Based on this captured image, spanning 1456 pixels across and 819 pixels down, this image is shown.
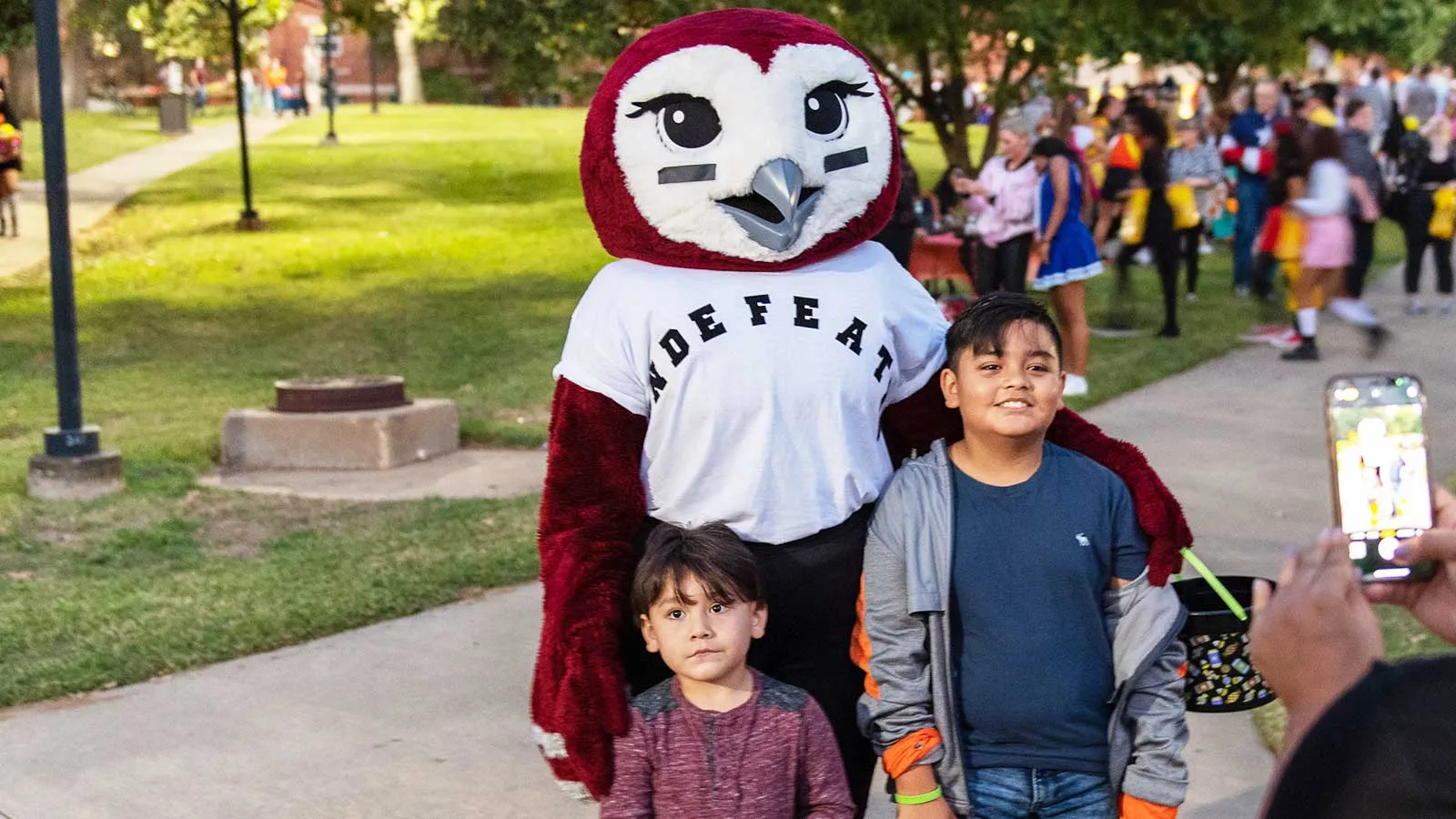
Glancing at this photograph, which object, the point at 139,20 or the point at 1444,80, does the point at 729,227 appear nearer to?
the point at 139,20

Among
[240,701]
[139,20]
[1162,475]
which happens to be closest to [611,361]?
[240,701]

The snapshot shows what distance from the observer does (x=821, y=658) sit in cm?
327

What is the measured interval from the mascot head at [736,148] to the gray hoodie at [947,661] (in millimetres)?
533

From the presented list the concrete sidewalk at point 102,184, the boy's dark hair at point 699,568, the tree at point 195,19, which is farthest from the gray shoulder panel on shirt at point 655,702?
the tree at point 195,19

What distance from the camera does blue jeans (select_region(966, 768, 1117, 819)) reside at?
9.95ft

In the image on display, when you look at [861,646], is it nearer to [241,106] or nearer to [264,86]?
[241,106]

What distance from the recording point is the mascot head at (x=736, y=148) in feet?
10.6

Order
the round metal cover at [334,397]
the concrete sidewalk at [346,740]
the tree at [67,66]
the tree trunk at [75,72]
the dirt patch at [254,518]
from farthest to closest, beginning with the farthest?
the tree trunk at [75,72] → the tree at [67,66] → the round metal cover at [334,397] → the dirt patch at [254,518] → the concrete sidewalk at [346,740]

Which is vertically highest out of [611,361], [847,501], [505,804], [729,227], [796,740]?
[729,227]

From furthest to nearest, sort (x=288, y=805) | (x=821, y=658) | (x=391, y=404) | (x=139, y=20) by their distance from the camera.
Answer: (x=139, y=20) < (x=391, y=404) < (x=288, y=805) < (x=821, y=658)

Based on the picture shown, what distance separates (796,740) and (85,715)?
287cm

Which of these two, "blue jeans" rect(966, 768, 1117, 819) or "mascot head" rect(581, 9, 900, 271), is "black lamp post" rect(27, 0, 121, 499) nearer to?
"mascot head" rect(581, 9, 900, 271)

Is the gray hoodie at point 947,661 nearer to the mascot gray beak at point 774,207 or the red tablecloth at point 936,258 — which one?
the mascot gray beak at point 774,207

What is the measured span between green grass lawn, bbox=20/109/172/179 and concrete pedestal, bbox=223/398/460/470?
17.9 meters
